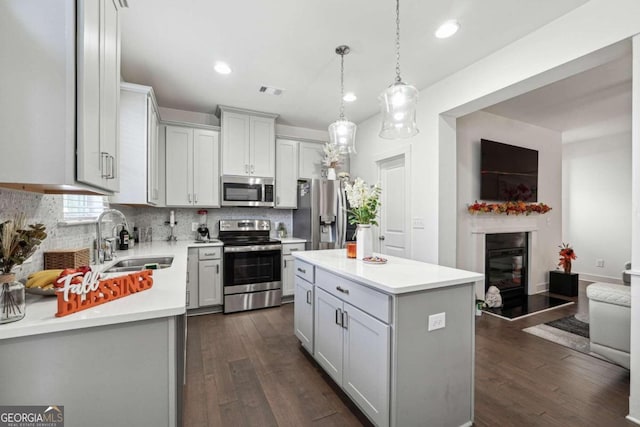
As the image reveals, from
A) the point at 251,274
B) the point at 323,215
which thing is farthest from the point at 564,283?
the point at 251,274

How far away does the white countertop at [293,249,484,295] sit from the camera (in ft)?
4.96

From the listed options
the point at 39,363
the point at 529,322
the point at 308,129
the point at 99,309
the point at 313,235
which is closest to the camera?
the point at 39,363

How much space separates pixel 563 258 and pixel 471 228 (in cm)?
207

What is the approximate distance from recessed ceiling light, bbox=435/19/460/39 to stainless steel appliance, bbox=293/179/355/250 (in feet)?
7.64

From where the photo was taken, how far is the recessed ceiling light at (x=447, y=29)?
221cm

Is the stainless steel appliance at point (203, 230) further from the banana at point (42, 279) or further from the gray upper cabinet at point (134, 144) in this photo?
the banana at point (42, 279)

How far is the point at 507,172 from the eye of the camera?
4164mm

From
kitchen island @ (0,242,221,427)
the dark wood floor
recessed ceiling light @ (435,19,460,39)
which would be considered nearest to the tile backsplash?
kitchen island @ (0,242,221,427)

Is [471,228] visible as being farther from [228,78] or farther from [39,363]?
[39,363]

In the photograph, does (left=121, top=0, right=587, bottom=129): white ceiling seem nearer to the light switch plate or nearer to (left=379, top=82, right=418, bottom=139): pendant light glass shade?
(left=379, top=82, right=418, bottom=139): pendant light glass shade

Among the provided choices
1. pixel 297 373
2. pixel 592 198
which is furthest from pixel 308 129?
pixel 592 198

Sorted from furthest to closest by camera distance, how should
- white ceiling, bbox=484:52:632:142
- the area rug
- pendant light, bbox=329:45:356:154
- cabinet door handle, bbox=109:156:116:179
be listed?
1. white ceiling, bbox=484:52:632:142
2. the area rug
3. pendant light, bbox=329:45:356:154
4. cabinet door handle, bbox=109:156:116:179

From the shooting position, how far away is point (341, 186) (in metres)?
4.37

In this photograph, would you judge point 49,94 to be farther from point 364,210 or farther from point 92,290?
point 364,210
